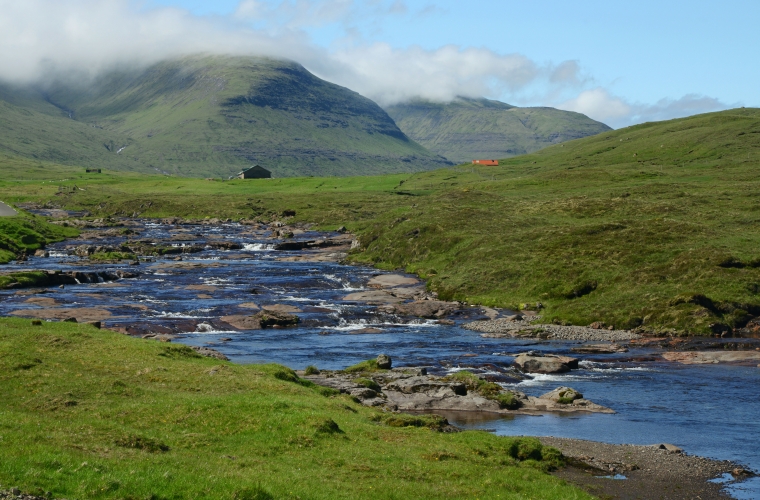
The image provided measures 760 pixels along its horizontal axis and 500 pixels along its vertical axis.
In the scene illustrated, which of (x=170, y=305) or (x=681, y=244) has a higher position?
(x=681, y=244)

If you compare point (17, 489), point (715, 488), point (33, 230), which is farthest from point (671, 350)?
point (33, 230)

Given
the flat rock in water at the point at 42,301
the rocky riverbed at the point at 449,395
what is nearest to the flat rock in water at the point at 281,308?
the flat rock in water at the point at 42,301

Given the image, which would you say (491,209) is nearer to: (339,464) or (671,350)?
(671,350)

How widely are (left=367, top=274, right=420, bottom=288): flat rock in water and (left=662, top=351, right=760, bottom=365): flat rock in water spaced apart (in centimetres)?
4703

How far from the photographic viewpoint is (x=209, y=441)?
104 feet

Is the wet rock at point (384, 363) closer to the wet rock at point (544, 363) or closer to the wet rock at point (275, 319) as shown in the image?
the wet rock at point (544, 363)

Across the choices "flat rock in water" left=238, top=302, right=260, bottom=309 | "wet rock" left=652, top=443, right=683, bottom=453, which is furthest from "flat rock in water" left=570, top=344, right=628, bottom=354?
"flat rock in water" left=238, top=302, right=260, bottom=309

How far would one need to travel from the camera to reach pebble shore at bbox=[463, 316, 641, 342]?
247 feet

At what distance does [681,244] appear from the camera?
101312mm

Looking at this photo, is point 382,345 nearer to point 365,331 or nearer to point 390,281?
point 365,331

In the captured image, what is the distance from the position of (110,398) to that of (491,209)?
12715 cm

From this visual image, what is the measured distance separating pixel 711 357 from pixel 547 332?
1665 centimetres

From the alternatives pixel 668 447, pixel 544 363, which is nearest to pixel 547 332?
pixel 544 363

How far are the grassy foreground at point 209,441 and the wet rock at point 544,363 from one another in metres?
20.2
